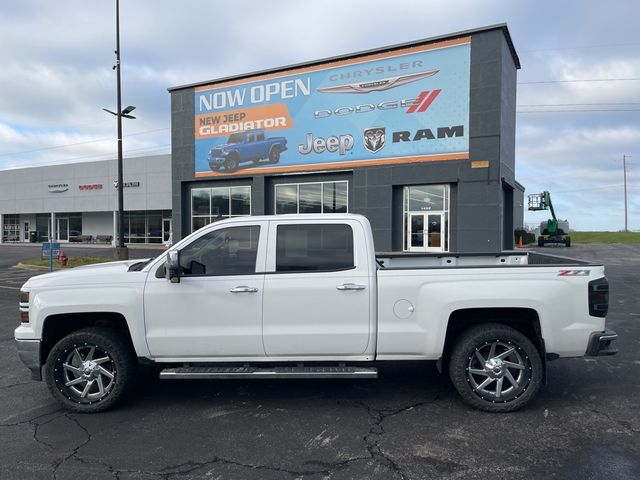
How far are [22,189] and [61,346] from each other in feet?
174

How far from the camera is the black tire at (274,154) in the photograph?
27484 millimetres

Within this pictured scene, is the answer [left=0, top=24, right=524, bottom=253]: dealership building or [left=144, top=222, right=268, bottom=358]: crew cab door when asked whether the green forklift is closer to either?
[left=0, top=24, right=524, bottom=253]: dealership building

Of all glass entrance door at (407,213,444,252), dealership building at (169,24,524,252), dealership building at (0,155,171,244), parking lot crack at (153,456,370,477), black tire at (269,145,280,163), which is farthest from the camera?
dealership building at (0,155,171,244)

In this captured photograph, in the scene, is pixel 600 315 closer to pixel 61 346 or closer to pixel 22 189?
pixel 61 346

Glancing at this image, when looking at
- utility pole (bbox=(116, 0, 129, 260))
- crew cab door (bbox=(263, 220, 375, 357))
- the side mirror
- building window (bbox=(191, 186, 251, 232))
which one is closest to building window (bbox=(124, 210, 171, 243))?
building window (bbox=(191, 186, 251, 232))

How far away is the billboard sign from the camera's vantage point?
23.0m

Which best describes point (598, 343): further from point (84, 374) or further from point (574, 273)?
point (84, 374)

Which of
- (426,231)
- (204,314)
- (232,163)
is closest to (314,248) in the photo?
(204,314)

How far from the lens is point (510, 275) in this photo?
4.38 m

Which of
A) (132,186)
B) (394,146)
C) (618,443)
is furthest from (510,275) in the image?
(132,186)

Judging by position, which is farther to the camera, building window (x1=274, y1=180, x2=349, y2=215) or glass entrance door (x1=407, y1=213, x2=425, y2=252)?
building window (x1=274, y1=180, x2=349, y2=215)

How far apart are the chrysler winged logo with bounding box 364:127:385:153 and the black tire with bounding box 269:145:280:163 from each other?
5.63m

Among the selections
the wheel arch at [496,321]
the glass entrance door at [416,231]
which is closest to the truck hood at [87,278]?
the wheel arch at [496,321]

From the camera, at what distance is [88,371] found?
14.7ft
